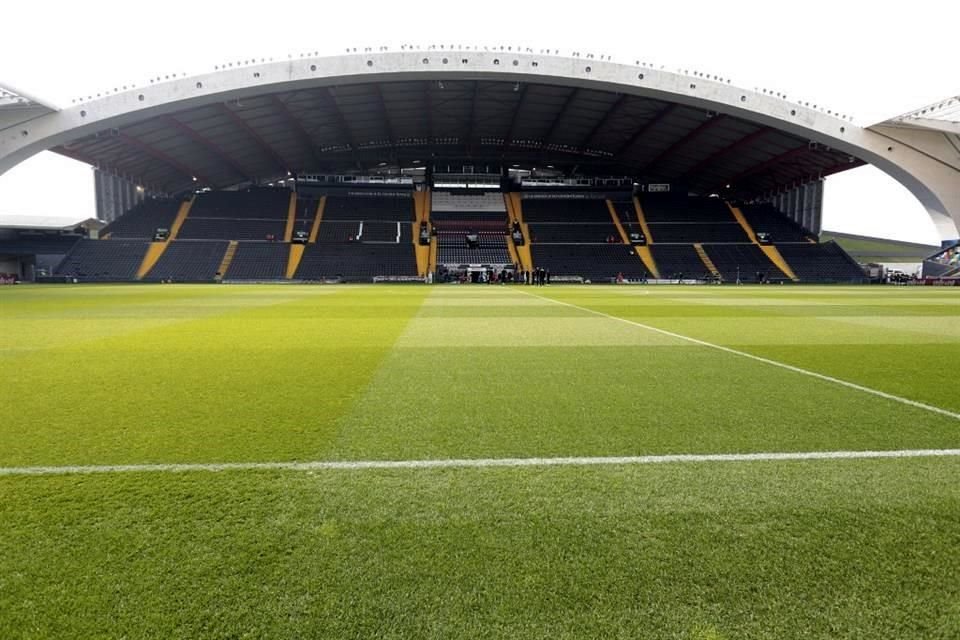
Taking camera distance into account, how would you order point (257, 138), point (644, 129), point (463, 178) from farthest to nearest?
point (463, 178), point (644, 129), point (257, 138)

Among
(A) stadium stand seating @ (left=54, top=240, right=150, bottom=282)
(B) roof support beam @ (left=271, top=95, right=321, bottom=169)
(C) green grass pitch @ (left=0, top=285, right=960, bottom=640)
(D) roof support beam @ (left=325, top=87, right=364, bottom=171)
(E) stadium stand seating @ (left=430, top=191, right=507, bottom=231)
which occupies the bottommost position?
(C) green grass pitch @ (left=0, top=285, right=960, bottom=640)

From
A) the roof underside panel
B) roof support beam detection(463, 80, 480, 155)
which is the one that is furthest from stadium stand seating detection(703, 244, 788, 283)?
roof support beam detection(463, 80, 480, 155)

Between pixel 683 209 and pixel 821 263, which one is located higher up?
pixel 683 209

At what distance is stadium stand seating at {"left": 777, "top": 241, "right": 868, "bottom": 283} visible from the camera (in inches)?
1900

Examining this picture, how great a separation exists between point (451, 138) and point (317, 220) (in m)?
16.0

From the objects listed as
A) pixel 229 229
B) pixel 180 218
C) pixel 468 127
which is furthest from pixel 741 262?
pixel 180 218

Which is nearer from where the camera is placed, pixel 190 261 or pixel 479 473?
pixel 479 473

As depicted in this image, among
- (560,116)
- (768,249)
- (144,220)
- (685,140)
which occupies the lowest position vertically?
(768,249)

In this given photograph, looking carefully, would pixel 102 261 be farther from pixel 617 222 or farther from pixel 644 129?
pixel 617 222

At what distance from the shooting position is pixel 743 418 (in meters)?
4.41

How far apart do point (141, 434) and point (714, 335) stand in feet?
29.8

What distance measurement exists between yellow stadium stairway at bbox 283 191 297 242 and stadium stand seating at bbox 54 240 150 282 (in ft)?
40.2

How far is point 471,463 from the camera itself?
3381 millimetres

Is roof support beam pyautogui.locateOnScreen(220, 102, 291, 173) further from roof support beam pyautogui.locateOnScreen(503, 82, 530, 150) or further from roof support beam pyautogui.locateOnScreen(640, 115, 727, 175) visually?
roof support beam pyautogui.locateOnScreen(640, 115, 727, 175)
